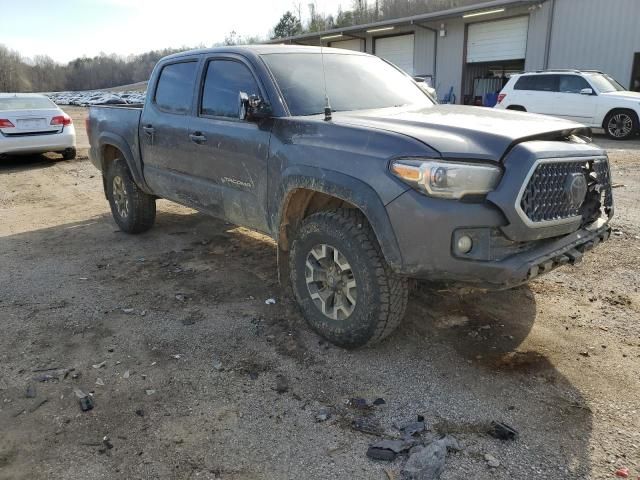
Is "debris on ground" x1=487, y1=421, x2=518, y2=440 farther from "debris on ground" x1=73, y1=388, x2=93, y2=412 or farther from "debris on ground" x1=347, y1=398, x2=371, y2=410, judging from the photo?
"debris on ground" x1=73, y1=388, x2=93, y2=412

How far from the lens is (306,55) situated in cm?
429

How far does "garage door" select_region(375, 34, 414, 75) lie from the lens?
2558 centimetres

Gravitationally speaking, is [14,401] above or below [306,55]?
below

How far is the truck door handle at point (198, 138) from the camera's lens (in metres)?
4.46

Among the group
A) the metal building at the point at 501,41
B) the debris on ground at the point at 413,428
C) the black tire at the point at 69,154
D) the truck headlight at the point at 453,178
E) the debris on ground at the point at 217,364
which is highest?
the metal building at the point at 501,41

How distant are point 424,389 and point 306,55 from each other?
9.01 feet

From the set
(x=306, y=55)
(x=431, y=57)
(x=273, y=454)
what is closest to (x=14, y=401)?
(x=273, y=454)

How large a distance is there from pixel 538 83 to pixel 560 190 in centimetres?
1337

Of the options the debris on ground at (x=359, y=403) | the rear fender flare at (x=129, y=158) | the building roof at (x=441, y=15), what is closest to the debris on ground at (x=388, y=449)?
the debris on ground at (x=359, y=403)

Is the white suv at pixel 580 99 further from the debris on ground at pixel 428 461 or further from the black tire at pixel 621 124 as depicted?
the debris on ground at pixel 428 461

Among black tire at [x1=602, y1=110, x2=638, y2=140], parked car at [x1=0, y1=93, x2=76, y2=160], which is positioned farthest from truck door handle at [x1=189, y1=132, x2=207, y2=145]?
black tire at [x1=602, y1=110, x2=638, y2=140]

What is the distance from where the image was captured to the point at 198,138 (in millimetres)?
4520

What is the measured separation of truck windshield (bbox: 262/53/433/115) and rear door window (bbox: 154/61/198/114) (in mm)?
1030

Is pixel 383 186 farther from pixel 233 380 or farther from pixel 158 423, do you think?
pixel 158 423
